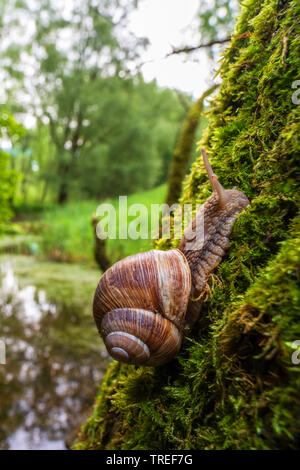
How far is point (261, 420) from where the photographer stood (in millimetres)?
589

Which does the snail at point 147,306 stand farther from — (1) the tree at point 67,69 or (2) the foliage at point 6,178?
(1) the tree at point 67,69

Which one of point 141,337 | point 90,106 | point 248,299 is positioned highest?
point 90,106

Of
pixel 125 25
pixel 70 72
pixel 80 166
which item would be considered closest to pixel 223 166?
pixel 125 25

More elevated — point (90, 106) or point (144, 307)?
point (90, 106)

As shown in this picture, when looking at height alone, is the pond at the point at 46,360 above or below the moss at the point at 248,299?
below

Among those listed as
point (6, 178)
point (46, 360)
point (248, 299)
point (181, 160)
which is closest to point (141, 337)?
point (248, 299)

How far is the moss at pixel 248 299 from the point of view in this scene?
0.60 metres

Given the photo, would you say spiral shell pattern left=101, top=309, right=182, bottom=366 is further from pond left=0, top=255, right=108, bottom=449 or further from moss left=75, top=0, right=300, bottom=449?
pond left=0, top=255, right=108, bottom=449

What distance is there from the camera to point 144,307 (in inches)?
32.3

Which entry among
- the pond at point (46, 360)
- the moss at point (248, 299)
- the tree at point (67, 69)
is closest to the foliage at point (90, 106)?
the tree at point (67, 69)

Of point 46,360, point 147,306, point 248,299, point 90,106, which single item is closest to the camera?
point 248,299

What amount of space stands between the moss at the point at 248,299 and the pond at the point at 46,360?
1.84 meters

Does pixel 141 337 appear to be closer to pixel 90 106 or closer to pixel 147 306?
pixel 147 306

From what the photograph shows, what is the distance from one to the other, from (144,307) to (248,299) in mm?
288
